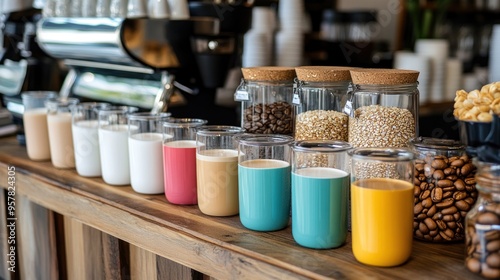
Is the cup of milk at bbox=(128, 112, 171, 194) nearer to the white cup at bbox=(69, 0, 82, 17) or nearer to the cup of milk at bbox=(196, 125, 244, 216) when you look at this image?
the cup of milk at bbox=(196, 125, 244, 216)

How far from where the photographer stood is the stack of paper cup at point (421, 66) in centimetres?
303

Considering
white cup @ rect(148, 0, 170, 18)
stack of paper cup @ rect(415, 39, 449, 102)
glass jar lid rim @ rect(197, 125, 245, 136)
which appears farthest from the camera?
stack of paper cup @ rect(415, 39, 449, 102)

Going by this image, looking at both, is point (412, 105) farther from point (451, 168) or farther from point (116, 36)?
point (116, 36)

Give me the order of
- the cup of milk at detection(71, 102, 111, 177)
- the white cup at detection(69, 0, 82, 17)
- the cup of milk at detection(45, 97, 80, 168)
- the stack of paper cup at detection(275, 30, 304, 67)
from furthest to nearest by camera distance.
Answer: the stack of paper cup at detection(275, 30, 304, 67)
the white cup at detection(69, 0, 82, 17)
the cup of milk at detection(45, 97, 80, 168)
the cup of milk at detection(71, 102, 111, 177)

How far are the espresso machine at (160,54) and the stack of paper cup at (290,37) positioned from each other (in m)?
0.67

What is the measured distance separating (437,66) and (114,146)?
2.21 metres

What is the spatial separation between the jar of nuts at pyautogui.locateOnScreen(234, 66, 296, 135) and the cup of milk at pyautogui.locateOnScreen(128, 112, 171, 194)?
0.25m

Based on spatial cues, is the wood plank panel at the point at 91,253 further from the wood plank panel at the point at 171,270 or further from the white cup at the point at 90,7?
the white cup at the point at 90,7

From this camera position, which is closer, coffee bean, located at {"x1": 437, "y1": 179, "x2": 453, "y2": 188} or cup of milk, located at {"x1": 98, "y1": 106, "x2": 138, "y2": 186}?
coffee bean, located at {"x1": 437, "y1": 179, "x2": 453, "y2": 188}

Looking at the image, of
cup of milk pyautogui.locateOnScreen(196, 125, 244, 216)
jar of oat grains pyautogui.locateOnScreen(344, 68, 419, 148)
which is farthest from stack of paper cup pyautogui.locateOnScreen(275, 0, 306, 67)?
jar of oat grains pyautogui.locateOnScreen(344, 68, 419, 148)

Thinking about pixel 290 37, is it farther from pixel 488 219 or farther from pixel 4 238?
pixel 488 219

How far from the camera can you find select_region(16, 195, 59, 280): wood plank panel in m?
1.68

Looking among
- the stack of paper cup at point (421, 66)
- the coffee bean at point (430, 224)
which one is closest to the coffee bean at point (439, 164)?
the coffee bean at point (430, 224)

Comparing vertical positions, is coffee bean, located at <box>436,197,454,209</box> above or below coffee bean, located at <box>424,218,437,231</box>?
above
